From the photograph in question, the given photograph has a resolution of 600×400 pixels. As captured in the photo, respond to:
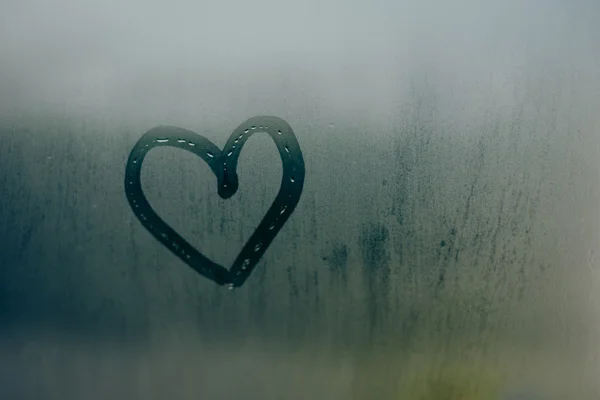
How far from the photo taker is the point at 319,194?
1386mm

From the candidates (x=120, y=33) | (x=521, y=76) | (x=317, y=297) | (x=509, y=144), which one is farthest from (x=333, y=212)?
(x=120, y=33)

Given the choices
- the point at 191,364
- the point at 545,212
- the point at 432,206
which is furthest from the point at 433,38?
the point at 191,364

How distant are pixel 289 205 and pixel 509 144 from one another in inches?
22.3

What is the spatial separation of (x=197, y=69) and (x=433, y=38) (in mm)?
582

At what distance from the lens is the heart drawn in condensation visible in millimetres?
1379

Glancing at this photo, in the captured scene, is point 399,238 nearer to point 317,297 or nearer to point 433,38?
point 317,297

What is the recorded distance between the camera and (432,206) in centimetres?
140

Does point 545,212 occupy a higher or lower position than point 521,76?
lower

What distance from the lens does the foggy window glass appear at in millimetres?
1378

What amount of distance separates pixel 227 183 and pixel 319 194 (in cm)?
23

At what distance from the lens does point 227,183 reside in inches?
54.7

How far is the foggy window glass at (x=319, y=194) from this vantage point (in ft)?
4.52

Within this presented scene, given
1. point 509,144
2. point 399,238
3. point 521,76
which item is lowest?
point 399,238

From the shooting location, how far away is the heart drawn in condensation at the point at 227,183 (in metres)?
1.38
